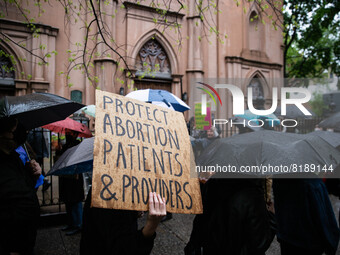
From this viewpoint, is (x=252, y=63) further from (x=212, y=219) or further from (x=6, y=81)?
(x=212, y=219)

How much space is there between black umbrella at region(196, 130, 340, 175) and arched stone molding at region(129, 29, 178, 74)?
11335 mm

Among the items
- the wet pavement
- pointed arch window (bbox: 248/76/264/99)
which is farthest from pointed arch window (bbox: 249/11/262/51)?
the wet pavement

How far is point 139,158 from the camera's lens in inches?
67.4

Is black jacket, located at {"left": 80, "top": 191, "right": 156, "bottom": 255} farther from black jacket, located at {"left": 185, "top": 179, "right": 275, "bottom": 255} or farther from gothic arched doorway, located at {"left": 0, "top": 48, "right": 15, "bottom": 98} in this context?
gothic arched doorway, located at {"left": 0, "top": 48, "right": 15, "bottom": 98}

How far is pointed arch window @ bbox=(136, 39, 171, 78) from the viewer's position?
14.0m

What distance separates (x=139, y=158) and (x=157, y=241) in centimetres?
350

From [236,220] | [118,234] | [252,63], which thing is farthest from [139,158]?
[252,63]

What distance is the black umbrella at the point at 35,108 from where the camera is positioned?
106 inches

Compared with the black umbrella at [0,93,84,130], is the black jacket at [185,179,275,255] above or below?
below

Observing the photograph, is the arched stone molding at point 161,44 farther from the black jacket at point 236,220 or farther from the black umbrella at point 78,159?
the black jacket at point 236,220

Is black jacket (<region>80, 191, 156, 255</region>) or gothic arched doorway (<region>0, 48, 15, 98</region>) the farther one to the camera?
gothic arched doorway (<region>0, 48, 15, 98</region>)

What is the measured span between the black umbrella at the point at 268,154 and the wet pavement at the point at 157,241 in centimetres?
247

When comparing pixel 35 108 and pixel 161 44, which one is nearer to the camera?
pixel 35 108

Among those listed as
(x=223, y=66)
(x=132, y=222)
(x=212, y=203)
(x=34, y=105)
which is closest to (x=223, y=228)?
(x=212, y=203)
